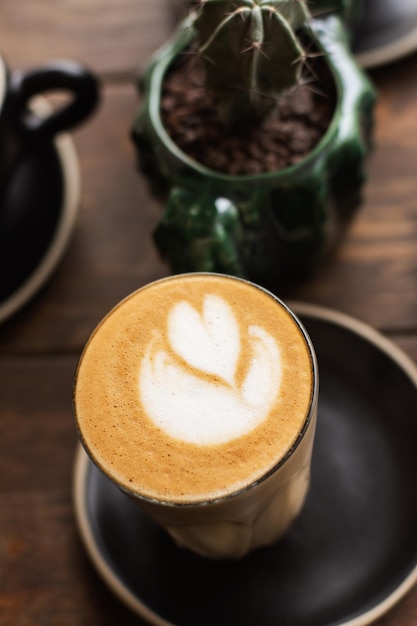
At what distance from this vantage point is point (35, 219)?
93 centimetres

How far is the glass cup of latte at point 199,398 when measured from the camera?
550 mm

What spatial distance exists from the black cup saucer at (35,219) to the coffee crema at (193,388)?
327 mm

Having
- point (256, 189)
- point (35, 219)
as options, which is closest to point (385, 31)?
point (256, 189)

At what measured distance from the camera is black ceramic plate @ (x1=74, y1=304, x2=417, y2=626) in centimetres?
73

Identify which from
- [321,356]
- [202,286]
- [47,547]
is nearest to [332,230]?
[321,356]

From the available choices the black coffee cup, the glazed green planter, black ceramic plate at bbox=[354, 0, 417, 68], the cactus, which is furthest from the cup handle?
black ceramic plate at bbox=[354, 0, 417, 68]

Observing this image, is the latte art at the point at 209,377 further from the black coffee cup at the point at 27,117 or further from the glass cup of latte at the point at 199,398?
the black coffee cup at the point at 27,117

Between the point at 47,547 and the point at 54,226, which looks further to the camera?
the point at 54,226

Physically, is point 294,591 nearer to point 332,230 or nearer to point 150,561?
point 150,561

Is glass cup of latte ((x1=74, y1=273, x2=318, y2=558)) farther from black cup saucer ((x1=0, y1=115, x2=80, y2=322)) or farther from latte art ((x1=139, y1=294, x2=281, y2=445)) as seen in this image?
black cup saucer ((x1=0, y1=115, x2=80, y2=322))

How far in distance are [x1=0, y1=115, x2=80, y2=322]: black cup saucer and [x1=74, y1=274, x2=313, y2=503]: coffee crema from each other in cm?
33

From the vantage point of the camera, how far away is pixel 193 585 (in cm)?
75

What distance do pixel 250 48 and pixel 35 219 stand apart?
0.42 metres

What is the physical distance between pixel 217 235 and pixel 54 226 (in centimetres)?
31
